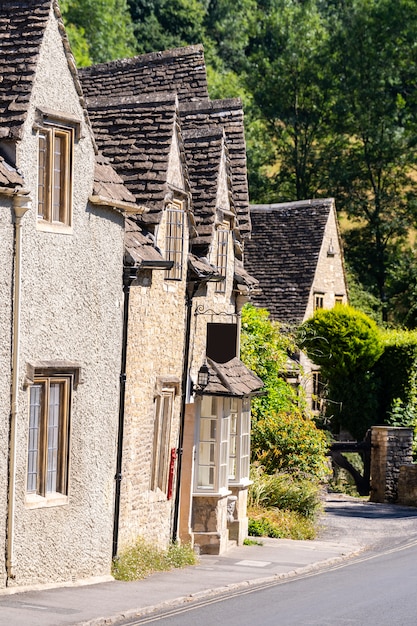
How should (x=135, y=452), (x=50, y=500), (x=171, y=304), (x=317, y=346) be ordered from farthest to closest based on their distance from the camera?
1. (x=317, y=346)
2. (x=171, y=304)
3. (x=135, y=452)
4. (x=50, y=500)

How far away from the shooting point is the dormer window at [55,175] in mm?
16109

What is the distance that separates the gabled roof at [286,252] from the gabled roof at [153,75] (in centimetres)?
1642

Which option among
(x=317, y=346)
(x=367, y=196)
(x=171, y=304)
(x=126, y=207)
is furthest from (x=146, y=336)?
(x=367, y=196)

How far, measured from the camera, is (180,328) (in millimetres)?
20797

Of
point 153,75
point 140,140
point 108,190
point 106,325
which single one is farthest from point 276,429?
point 108,190

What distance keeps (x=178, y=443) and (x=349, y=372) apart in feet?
67.5

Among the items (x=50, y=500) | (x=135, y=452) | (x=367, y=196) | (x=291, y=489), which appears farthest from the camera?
(x=367, y=196)

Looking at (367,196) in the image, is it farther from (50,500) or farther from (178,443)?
(50,500)

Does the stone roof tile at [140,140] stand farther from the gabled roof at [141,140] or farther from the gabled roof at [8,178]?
the gabled roof at [8,178]

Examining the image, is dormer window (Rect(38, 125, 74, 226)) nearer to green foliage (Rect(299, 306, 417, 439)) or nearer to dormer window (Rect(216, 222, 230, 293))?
dormer window (Rect(216, 222, 230, 293))

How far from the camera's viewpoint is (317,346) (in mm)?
40125

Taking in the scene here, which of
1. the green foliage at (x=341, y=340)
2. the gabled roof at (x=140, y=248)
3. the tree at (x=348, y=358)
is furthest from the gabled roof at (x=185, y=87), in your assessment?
the green foliage at (x=341, y=340)

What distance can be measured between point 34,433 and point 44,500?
91 centimetres

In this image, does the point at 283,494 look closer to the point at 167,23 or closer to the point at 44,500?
the point at 44,500
